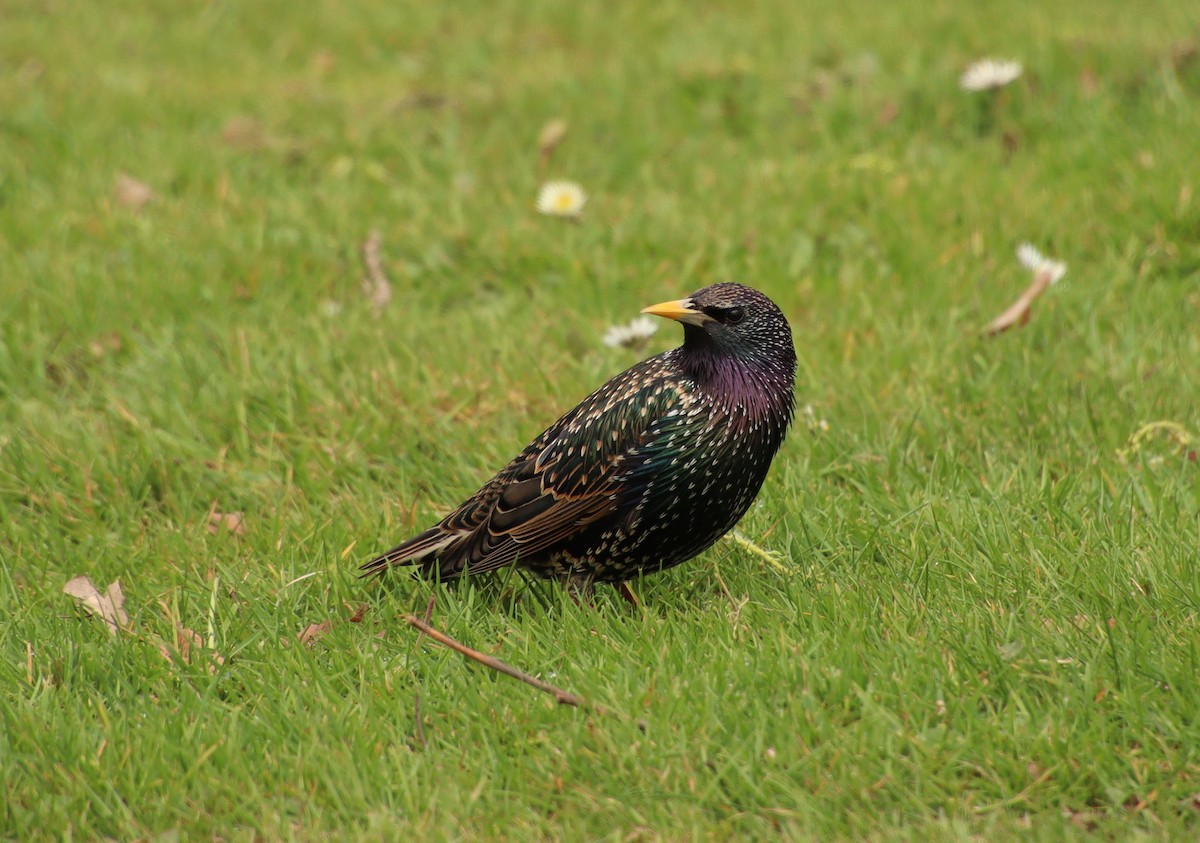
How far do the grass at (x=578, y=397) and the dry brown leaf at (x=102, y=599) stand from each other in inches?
2.5

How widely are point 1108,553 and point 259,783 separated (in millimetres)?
2393

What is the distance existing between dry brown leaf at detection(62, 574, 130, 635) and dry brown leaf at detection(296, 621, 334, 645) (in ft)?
1.74

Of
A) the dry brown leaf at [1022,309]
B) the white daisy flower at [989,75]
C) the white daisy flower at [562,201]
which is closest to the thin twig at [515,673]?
the dry brown leaf at [1022,309]

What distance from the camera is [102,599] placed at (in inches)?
174

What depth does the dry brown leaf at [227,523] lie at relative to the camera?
193 inches

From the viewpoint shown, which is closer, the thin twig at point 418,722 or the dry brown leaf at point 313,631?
the thin twig at point 418,722

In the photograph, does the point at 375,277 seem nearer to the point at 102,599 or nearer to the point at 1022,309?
the point at 102,599

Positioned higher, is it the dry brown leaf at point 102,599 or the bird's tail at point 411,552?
the bird's tail at point 411,552

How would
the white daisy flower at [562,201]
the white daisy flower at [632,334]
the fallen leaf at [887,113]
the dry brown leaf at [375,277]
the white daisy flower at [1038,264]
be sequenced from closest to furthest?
the white daisy flower at [632,334] → the white daisy flower at [1038,264] → the dry brown leaf at [375,277] → the white daisy flower at [562,201] → the fallen leaf at [887,113]

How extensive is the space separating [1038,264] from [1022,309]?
0.42m

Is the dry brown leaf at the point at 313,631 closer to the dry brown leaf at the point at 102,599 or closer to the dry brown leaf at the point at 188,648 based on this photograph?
the dry brown leaf at the point at 188,648

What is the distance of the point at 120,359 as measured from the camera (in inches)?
240

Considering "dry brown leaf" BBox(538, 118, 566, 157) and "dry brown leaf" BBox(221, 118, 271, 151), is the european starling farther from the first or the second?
"dry brown leaf" BBox(221, 118, 271, 151)

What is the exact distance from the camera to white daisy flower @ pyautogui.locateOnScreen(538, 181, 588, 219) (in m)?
6.84
